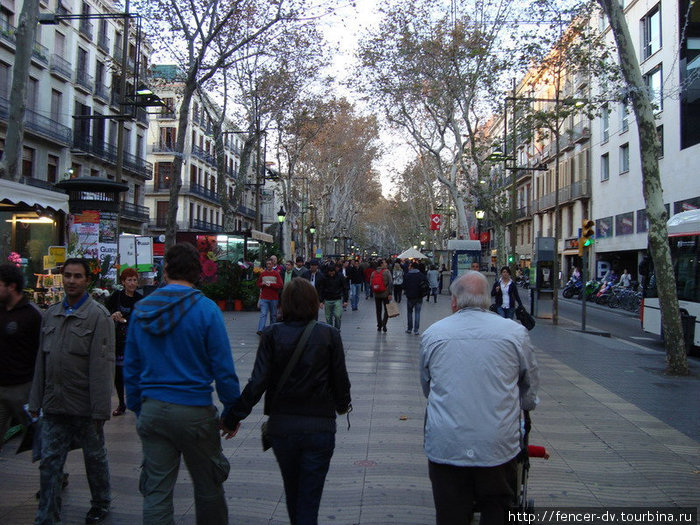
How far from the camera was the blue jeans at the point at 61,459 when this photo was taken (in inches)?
144

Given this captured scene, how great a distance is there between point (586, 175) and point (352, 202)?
28.8 meters

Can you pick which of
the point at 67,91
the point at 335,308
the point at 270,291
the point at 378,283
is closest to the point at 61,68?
the point at 67,91

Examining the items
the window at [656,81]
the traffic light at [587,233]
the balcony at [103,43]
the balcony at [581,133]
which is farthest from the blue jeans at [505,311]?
the balcony at [103,43]

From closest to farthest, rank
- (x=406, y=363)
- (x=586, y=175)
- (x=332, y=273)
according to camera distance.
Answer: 1. (x=406, y=363)
2. (x=332, y=273)
3. (x=586, y=175)

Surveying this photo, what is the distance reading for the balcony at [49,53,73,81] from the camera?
30312 mm

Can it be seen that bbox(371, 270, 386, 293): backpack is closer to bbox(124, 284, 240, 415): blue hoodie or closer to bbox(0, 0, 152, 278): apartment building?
bbox(124, 284, 240, 415): blue hoodie

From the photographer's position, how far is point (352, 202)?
64.1 meters

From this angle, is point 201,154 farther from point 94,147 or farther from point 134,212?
point 94,147

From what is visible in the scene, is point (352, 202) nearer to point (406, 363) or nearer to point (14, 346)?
point (406, 363)

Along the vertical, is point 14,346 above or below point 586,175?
below

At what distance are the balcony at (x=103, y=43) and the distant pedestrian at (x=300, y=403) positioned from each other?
119 feet

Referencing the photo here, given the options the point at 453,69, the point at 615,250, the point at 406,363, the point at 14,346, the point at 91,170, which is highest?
the point at 453,69

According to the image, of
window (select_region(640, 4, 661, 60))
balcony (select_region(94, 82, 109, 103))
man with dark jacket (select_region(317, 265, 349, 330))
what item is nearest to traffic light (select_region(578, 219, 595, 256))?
man with dark jacket (select_region(317, 265, 349, 330))

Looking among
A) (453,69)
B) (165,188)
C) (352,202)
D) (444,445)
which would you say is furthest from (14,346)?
(352,202)
